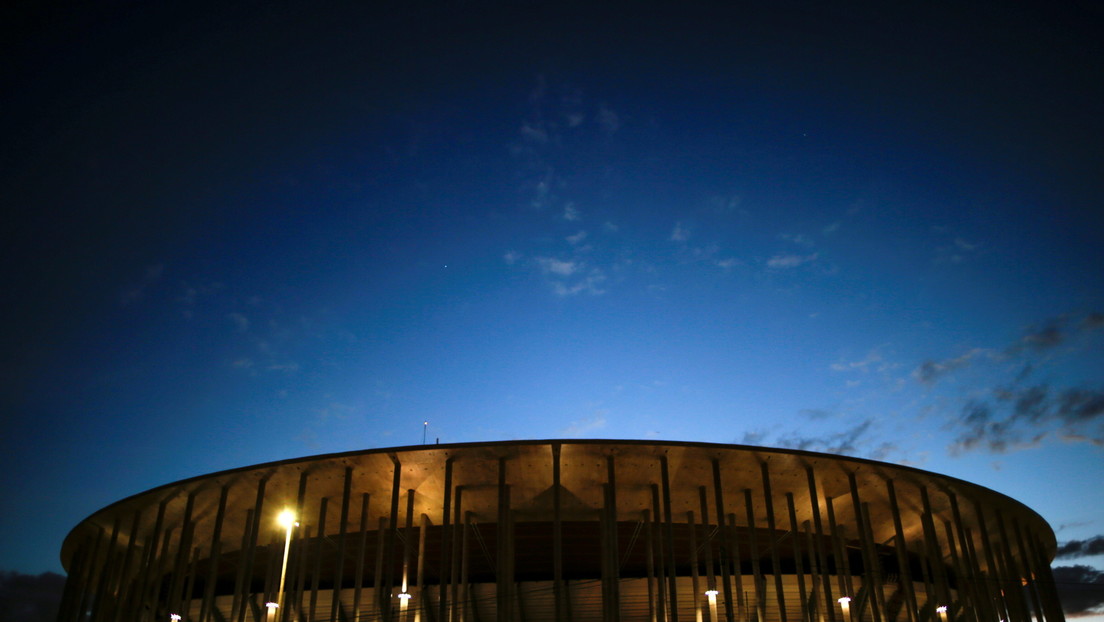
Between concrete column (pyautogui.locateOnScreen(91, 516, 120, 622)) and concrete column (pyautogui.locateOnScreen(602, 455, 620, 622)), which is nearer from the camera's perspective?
concrete column (pyautogui.locateOnScreen(602, 455, 620, 622))

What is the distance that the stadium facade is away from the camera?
24.0m

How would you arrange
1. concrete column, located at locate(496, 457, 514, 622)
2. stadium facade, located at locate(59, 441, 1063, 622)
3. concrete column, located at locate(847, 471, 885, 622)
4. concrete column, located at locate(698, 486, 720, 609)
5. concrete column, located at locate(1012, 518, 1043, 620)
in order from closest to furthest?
concrete column, located at locate(496, 457, 514, 622) → concrete column, located at locate(847, 471, 885, 622) → stadium facade, located at locate(59, 441, 1063, 622) → concrete column, located at locate(698, 486, 720, 609) → concrete column, located at locate(1012, 518, 1043, 620)

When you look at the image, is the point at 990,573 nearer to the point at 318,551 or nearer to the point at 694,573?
the point at 694,573

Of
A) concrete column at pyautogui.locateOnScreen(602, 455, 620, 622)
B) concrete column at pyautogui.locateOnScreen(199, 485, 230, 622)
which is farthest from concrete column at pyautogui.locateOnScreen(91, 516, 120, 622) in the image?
concrete column at pyautogui.locateOnScreen(602, 455, 620, 622)

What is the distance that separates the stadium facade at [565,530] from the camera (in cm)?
2395

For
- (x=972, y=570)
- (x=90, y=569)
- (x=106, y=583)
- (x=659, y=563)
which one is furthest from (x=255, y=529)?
(x=972, y=570)

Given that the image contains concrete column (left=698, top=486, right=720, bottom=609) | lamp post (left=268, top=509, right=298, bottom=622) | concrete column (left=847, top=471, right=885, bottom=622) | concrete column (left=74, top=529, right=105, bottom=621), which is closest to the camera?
lamp post (left=268, top=509, right=298, bottom=622)

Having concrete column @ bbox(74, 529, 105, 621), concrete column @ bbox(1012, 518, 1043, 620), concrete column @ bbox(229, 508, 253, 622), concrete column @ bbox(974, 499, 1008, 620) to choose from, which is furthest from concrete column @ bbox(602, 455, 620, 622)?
concrete column @ bbox(74, 529, 105, 621)

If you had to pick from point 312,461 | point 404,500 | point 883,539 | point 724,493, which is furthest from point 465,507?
point 883,539

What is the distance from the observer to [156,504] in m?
27.1

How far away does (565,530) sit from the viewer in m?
32.0

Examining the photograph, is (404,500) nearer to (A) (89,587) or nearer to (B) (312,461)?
(B) (312,461)

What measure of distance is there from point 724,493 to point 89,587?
2520 cm

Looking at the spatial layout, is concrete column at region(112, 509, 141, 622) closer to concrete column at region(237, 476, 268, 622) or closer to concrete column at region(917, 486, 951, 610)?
concrete column at region(237, 476, 268, 622)
